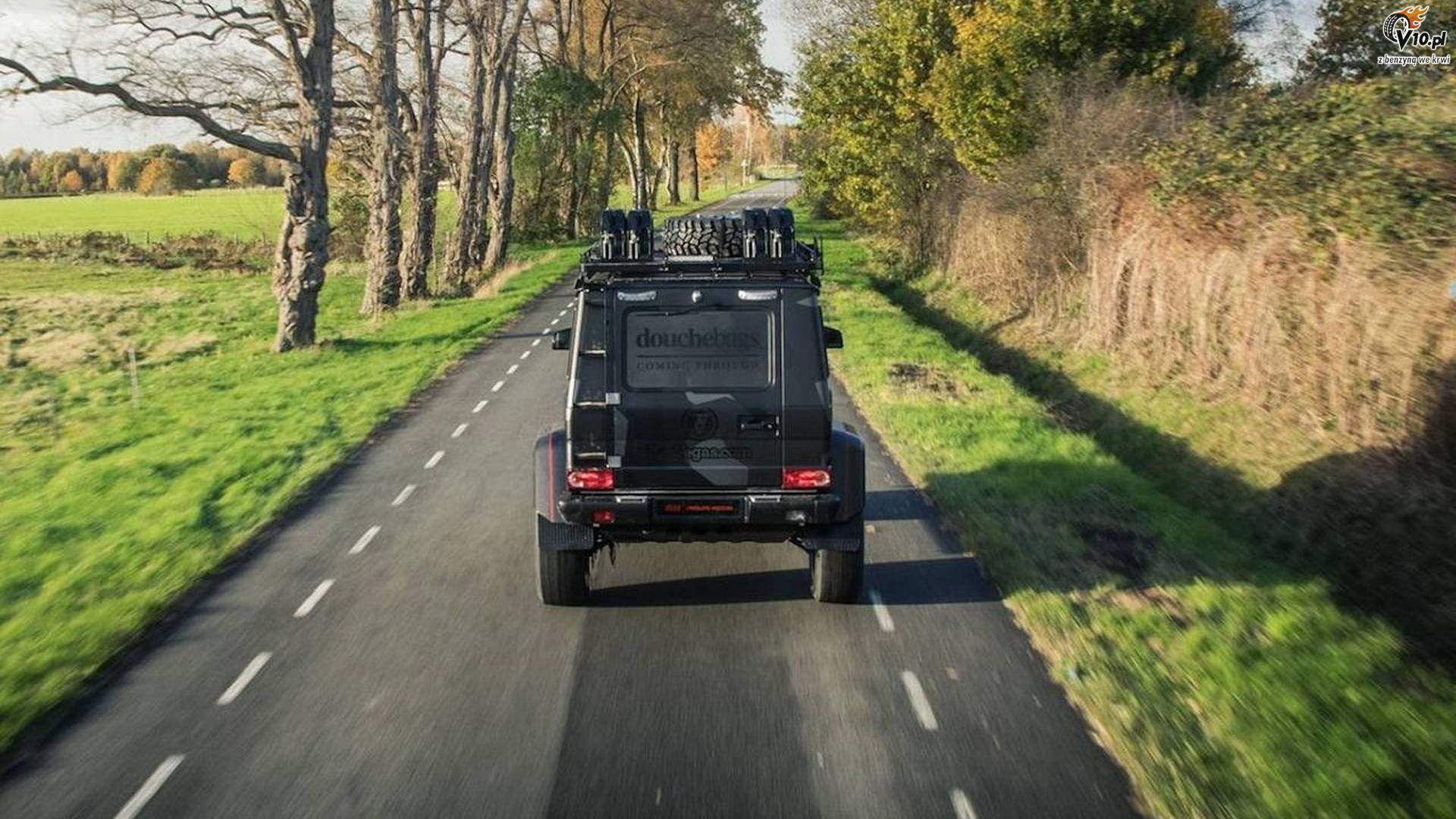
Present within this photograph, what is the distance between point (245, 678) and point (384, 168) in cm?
2059

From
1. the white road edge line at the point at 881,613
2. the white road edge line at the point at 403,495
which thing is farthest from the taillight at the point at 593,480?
the white road edge line at the point at 403,495

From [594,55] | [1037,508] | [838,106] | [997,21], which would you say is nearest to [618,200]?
[594,55]

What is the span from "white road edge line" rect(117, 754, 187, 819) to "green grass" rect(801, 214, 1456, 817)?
15.4ft

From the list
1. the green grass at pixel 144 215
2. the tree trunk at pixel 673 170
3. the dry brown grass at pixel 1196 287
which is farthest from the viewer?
the tree trunk at pixel 673 170

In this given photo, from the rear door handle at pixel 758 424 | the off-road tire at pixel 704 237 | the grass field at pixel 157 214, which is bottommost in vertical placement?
the rear door handle at pixel 758 424

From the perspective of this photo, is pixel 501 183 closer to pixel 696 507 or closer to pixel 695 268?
pixel 695 268

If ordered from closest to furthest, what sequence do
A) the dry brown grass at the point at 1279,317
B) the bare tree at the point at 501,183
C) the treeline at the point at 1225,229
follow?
1. the treeline at the point at 1225,229
2. the dry brown grass at the point at 1279,317
3. the bare tree at the point at 501,183

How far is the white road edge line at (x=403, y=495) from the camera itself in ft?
36.8

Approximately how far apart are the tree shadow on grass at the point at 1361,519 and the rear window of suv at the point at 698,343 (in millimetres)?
2937

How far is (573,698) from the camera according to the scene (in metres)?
6.71

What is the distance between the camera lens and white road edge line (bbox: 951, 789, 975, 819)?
5.41m

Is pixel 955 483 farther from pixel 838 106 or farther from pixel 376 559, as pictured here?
pixel 838 106

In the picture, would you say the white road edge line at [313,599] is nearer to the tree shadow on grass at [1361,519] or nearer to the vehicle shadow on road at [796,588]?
the vehicle shadow on road at [796,588]

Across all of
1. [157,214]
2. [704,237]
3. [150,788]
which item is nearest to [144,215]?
[157,214]
